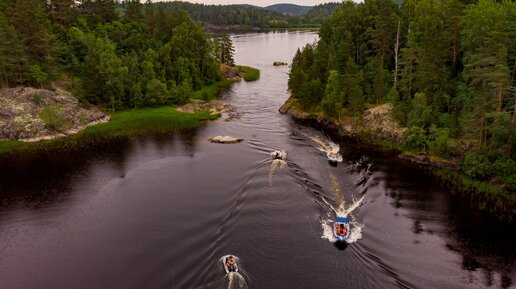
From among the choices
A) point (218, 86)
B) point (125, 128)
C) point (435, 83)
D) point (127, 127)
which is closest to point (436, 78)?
point (435, 83)

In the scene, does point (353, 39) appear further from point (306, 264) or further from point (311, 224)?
point (306, 264)

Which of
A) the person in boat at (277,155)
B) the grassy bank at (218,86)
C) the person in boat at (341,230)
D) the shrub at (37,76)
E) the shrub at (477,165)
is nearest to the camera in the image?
the person in boat at (341,230)

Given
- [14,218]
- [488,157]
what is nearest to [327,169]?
[488,157]

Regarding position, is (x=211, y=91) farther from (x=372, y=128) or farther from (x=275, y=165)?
(x=275, y=165)

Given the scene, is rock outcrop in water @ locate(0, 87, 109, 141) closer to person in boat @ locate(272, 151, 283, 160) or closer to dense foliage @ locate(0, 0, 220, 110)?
dense foliage @ locate(0, 0, 220, 110)

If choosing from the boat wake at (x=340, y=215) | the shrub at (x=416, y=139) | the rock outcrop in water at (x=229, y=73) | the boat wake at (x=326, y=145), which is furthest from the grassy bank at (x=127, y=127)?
the rock outcrop in water at (x=229, y=73)

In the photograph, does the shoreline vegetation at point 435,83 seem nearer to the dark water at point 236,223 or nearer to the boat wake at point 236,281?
the dark water at point 236,223

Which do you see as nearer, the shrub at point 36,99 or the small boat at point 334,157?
the small boat at point 334,157
